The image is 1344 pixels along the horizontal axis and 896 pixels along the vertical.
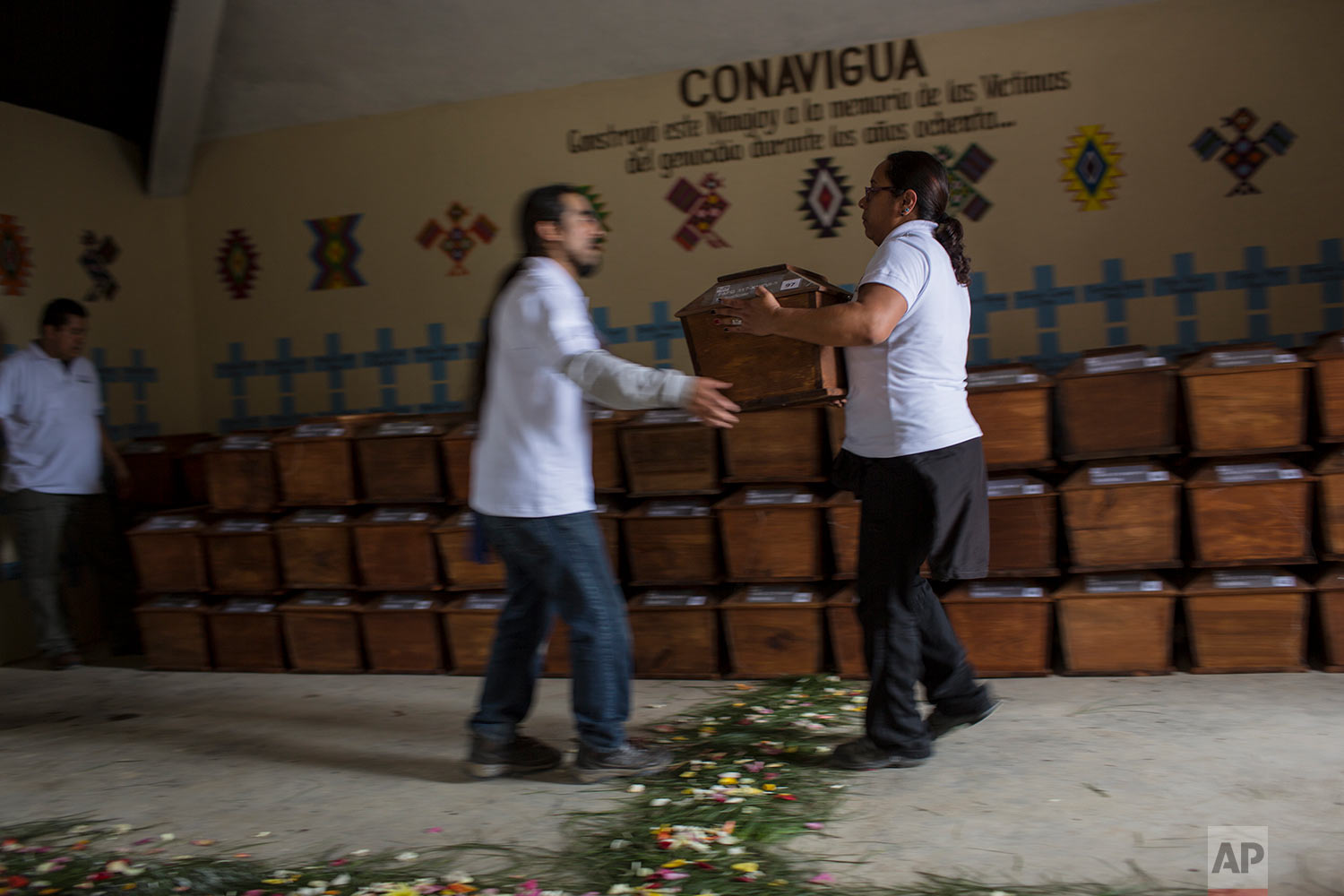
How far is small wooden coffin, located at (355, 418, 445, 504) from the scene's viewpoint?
4.54m

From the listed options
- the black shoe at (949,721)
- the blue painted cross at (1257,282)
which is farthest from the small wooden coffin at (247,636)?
the blue painted cross at (1257,282)

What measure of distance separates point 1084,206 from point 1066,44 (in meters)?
0.70

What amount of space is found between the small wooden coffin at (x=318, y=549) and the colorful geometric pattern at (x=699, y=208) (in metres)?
2.06

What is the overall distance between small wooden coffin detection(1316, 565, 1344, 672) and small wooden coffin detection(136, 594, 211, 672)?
4570 mm

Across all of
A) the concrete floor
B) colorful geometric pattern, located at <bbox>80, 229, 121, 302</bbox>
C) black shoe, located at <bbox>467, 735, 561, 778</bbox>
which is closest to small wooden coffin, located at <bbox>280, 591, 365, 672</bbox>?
the concrete floor

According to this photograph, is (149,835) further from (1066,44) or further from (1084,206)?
(1066,44)

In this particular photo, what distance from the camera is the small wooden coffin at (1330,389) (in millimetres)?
3645

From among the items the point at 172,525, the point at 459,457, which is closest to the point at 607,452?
the point at 459,457

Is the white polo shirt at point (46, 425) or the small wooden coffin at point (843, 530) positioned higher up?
the white polo shirt at point (46, 425)

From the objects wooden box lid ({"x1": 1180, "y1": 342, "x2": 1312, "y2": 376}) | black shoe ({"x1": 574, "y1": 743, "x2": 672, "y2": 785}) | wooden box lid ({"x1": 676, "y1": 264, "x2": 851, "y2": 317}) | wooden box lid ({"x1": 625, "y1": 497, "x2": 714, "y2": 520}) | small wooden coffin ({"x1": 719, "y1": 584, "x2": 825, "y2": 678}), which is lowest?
black shoe ({"x1": 574, "y1": 743, "x2": 672, "y2": 785})

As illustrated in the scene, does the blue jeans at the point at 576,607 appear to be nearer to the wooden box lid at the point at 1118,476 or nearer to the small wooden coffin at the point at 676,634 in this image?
the small wooden coffin at the point at 676,634

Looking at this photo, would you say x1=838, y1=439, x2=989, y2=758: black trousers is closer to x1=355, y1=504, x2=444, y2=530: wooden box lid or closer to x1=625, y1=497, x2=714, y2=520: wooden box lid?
x1=625, y1=497, x2=714, y2=520: wooden box lid

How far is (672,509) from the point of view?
4277 millimetres

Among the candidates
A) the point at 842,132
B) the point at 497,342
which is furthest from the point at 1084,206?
the point at 497,342
